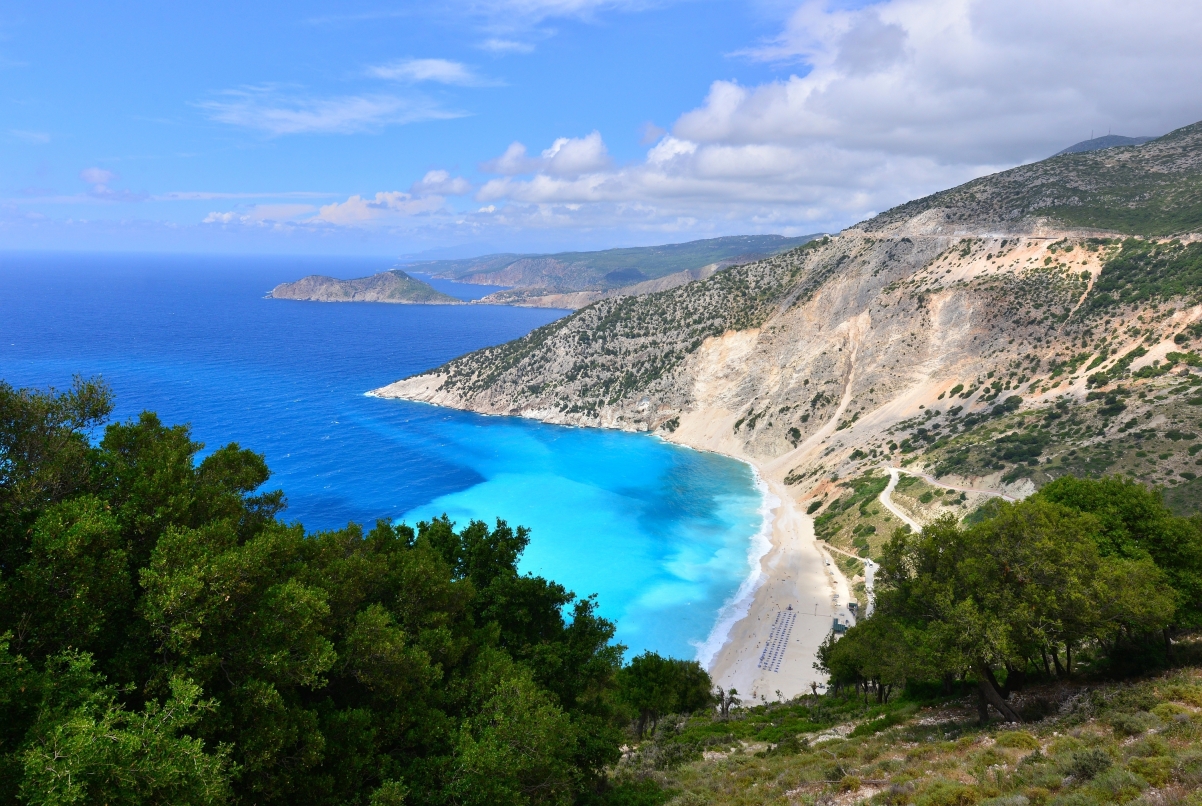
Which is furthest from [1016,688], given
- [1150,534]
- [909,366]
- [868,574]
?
[909,366]

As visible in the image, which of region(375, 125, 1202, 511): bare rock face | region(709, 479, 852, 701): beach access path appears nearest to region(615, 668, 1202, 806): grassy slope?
region(709, 479, 852, 701): beach access path

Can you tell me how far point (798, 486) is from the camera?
3113 inches

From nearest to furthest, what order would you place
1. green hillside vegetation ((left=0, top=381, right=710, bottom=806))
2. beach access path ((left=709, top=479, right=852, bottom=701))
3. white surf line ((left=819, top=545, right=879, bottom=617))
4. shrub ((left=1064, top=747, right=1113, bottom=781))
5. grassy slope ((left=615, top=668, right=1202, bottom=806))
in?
1. green hillside vegetation ((left=0, top=381, right=710, bottom=806))
2. grassy slope ((left=615, top=668, right=1202, bottom=806))
3. shrub ((left=1064, top=747, right=1113, bottom=781))
4. beach access path ((left=709, top=479, right=852, bottom=701))
5. white surf line ((left=819, top=545, right=879, bottom=617))

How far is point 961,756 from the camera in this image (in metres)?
17.8

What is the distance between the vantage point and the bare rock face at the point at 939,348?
60.5 meters

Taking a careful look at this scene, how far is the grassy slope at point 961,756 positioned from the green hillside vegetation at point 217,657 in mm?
5738

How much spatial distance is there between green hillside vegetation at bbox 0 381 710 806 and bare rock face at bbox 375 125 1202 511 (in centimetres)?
5173

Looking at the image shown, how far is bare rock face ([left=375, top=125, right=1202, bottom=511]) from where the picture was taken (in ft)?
198

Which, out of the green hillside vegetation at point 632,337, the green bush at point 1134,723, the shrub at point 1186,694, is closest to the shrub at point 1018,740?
the green bush at point 1134,723

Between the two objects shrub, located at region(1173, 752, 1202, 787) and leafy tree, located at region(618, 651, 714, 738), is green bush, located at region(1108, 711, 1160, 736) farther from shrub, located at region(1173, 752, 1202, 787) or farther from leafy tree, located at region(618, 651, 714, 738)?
leafy tree, located at region(618, 651, 714, 738)

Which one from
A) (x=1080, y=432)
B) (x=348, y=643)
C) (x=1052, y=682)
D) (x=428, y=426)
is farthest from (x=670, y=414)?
(x=348, y=643)

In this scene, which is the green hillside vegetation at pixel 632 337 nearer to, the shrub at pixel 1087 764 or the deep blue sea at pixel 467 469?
the deep blue sea at pixel 467 469

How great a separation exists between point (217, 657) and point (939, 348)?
92998mm

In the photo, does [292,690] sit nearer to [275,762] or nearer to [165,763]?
[275,762]
